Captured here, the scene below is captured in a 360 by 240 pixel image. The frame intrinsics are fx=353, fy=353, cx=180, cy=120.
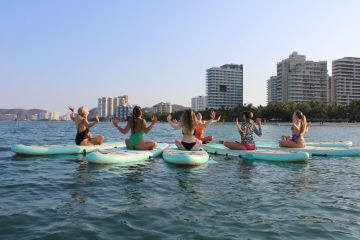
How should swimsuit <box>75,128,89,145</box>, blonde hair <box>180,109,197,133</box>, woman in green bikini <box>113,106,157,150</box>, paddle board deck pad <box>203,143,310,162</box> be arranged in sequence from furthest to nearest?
1. swimsuit <box>75,128,89,145</box>
2. paddle board deck pad <box>203,143,310,162</box>
3. woman in green bikini <box>113,106,157,150</box>
4. blonde hair <box>180,109,197,133</box>

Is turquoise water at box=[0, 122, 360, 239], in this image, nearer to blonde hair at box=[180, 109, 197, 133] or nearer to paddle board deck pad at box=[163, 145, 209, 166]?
paddle board deck pad at box=[163, 145, 209, 166]

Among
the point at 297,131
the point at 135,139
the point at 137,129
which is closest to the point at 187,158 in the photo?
the point at 137,129

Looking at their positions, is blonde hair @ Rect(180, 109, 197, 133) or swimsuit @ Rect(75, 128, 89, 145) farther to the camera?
swimsuit @ Rect(75, 128, 89, 145)

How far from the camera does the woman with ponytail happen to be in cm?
1672

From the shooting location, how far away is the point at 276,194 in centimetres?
876

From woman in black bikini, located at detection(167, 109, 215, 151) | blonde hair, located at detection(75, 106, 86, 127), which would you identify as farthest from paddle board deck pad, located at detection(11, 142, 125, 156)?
woman in black bikini, located at detection(167, 109, 215, 151)

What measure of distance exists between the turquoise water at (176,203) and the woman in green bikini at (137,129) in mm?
2743

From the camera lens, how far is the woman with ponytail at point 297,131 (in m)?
16.7

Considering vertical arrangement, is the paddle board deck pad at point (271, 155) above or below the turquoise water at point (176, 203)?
above

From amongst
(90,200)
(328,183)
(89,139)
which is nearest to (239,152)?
(328,183)

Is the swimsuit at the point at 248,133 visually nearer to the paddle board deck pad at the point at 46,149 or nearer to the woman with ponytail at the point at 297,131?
the woman with ponytail at the point at 297,131

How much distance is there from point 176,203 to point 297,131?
11.2 meters

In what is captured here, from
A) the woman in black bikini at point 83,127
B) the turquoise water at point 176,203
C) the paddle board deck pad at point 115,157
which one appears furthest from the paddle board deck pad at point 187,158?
the woman in black bikini at point 83,127

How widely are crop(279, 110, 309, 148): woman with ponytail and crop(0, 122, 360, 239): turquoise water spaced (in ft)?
14.2
